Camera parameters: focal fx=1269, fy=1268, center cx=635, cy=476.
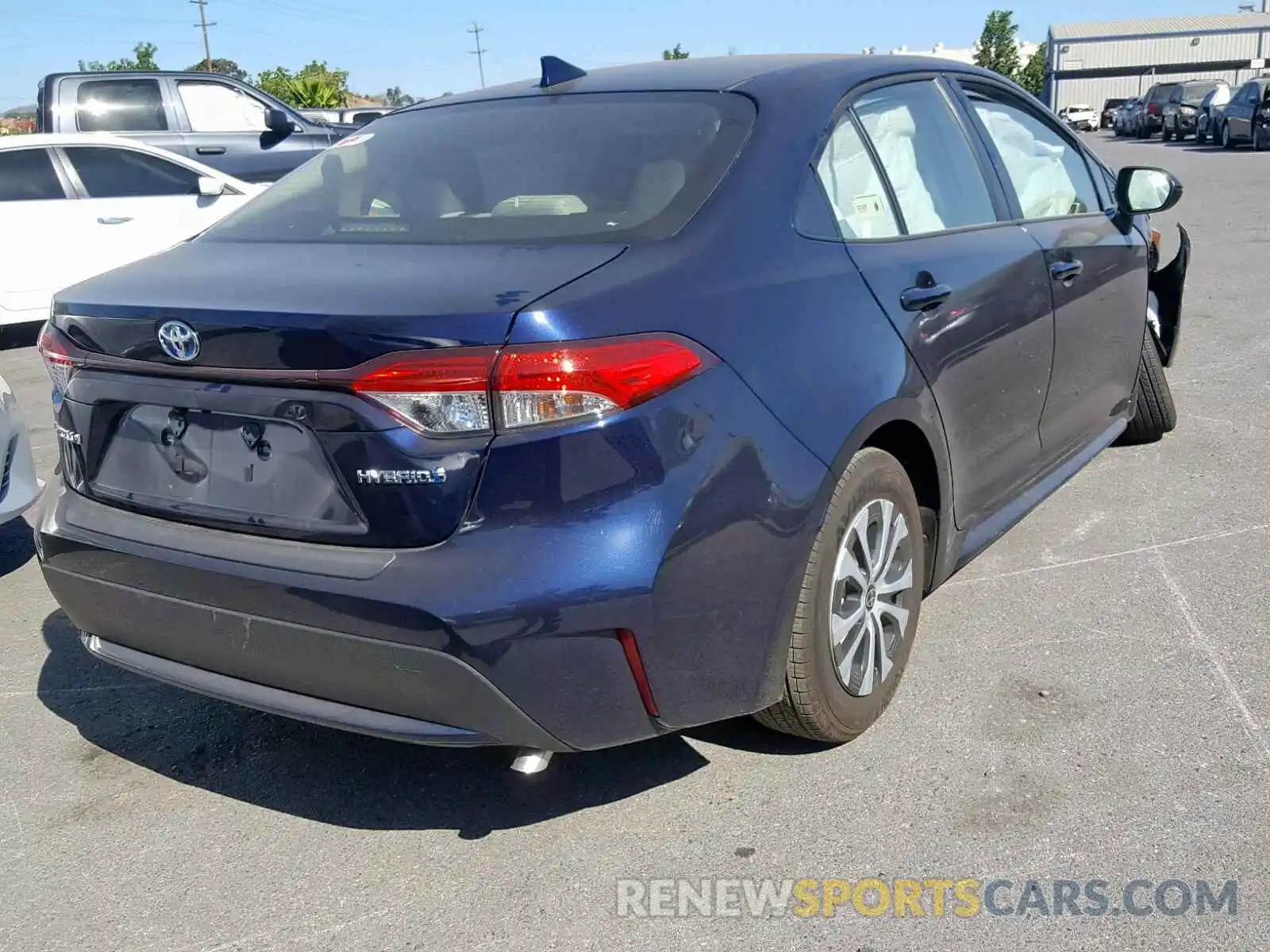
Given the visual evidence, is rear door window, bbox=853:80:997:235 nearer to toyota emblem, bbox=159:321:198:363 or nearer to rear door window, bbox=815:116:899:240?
rear door window, bbox=815:116:899:240

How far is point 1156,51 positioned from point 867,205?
93372 millimetres

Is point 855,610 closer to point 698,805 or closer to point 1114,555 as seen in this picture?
point 698,805

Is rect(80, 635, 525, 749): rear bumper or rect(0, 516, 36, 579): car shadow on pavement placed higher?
rect(80, 635, 525, 749): rear bumper

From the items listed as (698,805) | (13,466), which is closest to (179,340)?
(698,805)

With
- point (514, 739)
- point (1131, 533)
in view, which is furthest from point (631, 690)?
point (1131, 533)

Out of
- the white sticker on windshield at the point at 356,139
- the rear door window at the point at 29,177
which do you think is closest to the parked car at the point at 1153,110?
the rear door window at the point at 29,177

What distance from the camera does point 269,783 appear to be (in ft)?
10.3

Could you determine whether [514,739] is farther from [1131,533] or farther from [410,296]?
[1131,533]

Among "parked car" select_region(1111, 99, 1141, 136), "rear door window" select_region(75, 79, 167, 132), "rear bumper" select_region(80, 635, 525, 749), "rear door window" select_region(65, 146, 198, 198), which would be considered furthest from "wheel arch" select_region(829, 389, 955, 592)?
"parked car" select_region(1111, 99, 1141, 136)

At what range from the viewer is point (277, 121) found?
39.1 feet

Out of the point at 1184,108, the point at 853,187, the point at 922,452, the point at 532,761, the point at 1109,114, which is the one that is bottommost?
the point at 1109,114

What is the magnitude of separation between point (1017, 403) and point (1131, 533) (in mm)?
1104

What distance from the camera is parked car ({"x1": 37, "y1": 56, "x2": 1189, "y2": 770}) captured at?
2375 millimetres

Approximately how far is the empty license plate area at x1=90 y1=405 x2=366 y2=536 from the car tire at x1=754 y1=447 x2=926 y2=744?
102cm
